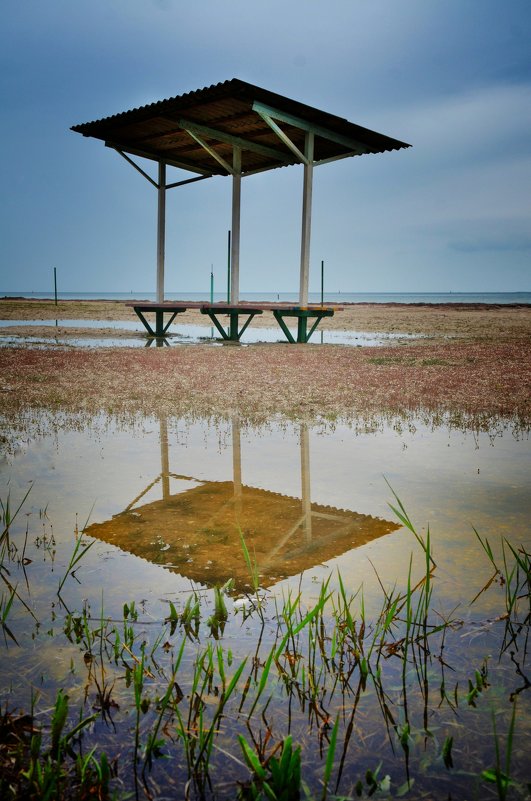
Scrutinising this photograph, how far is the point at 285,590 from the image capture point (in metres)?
2.77

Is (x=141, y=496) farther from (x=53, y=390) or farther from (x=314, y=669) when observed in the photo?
(x=53, y=390)

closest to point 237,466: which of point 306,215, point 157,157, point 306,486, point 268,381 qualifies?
point 306,486

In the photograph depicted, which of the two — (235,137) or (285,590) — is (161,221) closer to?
(235,137)

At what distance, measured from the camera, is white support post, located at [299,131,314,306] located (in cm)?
1600

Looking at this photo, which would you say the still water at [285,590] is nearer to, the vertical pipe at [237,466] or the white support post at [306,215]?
the vertical pipe at [237,466]

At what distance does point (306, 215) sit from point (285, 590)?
15.0m

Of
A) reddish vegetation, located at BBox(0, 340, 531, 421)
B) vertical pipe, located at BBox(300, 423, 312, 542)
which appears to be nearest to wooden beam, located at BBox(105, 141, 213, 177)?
reddish vegetation, located at BBox(0, 340, 531, 421)

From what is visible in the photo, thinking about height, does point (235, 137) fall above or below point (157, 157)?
below

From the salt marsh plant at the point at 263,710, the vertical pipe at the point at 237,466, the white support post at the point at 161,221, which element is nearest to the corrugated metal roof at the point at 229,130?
the white support post at the point at 161,221

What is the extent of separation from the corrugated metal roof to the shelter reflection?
36.3ft

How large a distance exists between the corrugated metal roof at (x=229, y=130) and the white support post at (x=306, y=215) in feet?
1.64

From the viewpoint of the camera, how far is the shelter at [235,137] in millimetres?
13641

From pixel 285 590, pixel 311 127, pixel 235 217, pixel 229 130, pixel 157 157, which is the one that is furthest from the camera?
pixel 157 157

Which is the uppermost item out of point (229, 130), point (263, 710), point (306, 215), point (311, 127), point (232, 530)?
point (229, 130)
